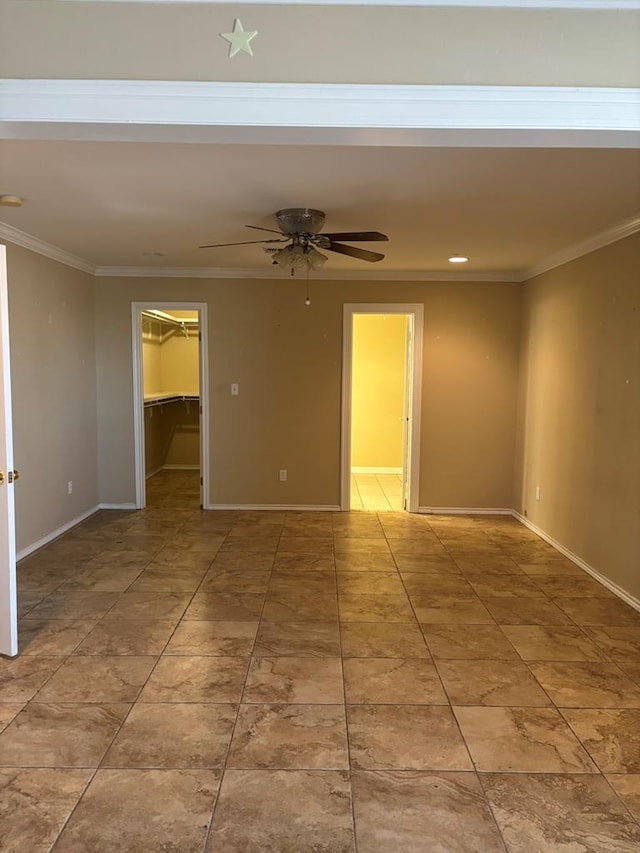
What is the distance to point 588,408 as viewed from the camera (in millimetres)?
4105

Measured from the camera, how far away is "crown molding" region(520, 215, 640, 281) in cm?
354

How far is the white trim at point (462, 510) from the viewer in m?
5.77

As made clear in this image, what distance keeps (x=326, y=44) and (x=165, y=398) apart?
5955mm

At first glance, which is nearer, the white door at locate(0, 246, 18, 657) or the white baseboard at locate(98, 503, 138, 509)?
the white door at locate(0, 246, 18, 657)

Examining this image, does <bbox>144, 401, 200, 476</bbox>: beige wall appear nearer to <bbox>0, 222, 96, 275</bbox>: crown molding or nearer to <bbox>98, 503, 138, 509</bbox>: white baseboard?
<bbox>98, 503, 138, 509</bbox>: white baseboard

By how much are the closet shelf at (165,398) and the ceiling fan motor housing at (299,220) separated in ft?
11.9

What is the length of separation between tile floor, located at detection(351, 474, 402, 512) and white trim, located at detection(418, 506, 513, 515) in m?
0.32

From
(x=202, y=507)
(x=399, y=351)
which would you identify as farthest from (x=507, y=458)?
(x=202, y=507)

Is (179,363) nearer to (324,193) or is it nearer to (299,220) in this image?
(299,220)

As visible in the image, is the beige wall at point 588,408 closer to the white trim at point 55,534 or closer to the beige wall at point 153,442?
the white trim at point 55,534

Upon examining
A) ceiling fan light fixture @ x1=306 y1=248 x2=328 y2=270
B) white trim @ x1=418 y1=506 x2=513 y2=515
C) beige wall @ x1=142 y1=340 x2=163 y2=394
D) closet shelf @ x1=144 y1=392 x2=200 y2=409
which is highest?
ceiling fan light fixture @ x1=306 y1=248 x2=328 y2=270

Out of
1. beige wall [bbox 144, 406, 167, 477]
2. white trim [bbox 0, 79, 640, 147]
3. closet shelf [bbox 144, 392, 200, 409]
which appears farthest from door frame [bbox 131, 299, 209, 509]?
white trim [bbox 0, 79, 640, 147]

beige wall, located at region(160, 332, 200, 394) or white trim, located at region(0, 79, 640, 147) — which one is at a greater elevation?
white trim, located at region(0, 79, 640, 147)

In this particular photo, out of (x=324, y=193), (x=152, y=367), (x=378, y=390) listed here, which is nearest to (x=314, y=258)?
(x=324, y=193)
